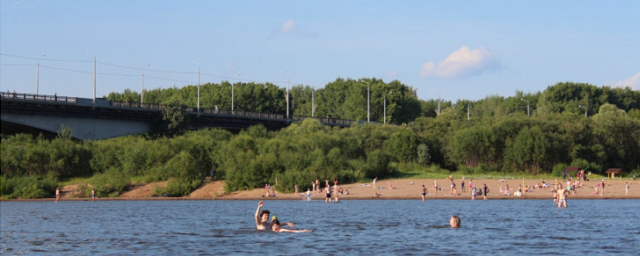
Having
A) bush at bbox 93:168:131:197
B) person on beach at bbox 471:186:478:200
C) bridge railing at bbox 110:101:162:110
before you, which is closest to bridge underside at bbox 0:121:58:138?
bridge railing at bbox 110:101:162:110

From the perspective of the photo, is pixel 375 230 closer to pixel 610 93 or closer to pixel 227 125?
pixel 227 125

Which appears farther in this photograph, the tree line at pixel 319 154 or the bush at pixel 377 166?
the bush at pixel 377 166

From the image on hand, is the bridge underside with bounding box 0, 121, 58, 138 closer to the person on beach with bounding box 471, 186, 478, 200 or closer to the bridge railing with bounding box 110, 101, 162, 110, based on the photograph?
the bridge railing with bounding box 110, 101, 162, 110

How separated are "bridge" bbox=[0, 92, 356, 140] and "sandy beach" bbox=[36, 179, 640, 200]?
16.1m

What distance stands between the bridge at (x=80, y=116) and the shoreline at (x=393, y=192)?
1613cm

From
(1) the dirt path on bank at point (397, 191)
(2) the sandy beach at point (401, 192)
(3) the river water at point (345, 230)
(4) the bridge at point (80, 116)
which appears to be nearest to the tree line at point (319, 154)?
(1) the dirt path on bank at point (397, 191)

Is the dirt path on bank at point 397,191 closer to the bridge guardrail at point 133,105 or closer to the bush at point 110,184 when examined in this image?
the bush at point 110,184

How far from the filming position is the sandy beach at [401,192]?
8262 cm

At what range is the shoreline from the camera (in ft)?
270

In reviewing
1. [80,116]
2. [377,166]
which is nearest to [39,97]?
[80,116]

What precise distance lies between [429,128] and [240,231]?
8657cm

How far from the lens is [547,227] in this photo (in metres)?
47.8

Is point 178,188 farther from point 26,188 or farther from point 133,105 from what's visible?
point 133,105

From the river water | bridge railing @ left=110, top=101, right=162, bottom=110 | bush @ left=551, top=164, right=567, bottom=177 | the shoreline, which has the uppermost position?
bridge railing @ left=110, top=101, right=162, bottom=110
